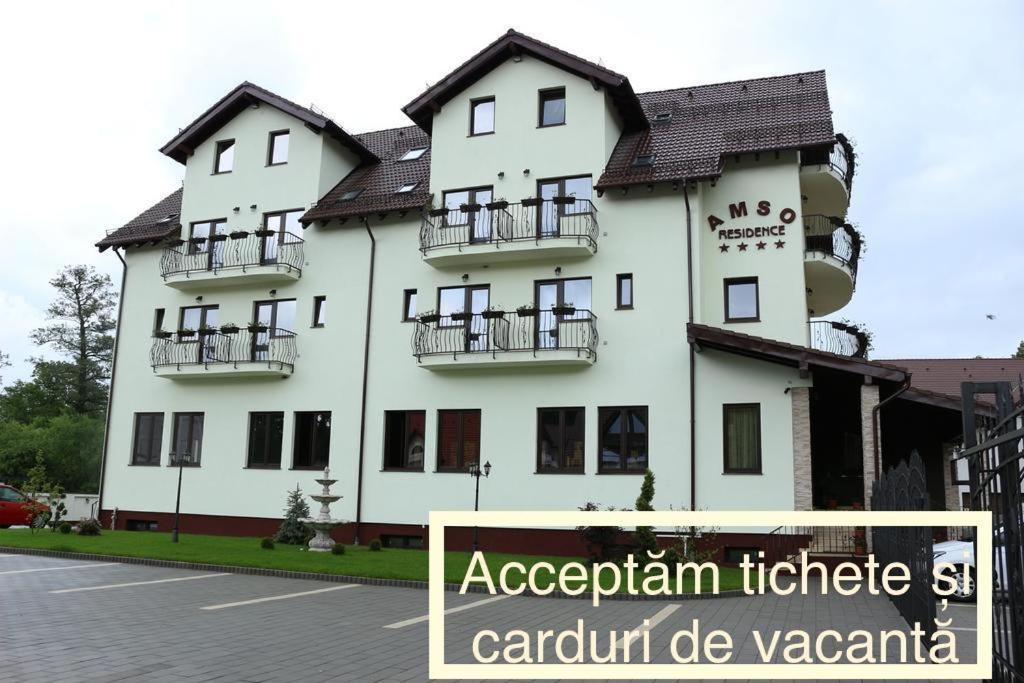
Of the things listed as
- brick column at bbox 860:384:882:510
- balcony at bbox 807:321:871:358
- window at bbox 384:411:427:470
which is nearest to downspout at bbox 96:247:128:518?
window at bbox 384:411:427:470

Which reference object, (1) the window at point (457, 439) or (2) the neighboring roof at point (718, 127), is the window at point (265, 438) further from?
(2) the neighboring roof at point (718, 127)

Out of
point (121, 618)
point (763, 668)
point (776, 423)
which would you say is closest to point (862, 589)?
point (776, 423)

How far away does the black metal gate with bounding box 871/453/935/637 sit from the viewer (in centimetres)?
880

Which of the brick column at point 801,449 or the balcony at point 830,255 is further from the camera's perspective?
the balcony at point 830,255

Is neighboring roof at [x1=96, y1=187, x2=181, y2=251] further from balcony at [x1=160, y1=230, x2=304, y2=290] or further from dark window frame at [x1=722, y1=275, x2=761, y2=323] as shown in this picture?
dark window frame at [x1=722, y1=275, x2=761, y2=323]

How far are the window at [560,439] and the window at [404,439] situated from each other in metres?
3.28

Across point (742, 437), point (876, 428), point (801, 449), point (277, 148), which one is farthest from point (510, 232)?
point (876, 428)

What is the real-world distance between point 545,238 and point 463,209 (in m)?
2.45

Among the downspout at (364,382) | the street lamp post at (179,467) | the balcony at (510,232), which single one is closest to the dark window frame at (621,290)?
the balcony at (510,232)

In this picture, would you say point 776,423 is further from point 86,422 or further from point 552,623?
point 86,422

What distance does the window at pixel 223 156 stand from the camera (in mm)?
25656

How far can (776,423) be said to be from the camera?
60.2ft

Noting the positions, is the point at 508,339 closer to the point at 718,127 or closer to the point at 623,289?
the point at 623,289

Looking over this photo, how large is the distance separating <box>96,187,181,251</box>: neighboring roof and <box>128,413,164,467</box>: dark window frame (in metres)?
5.54
